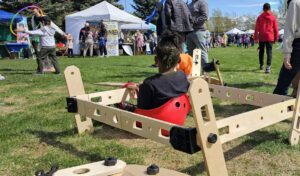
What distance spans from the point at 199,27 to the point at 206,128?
568 centimetres

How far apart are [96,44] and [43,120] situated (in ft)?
58.9

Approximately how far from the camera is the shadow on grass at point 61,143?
3.73 meters

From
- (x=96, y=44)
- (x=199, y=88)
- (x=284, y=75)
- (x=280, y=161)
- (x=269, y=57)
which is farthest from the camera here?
(x=96, y=44)

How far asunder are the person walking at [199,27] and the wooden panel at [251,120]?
13.8ft

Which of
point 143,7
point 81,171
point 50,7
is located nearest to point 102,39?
point 50,7

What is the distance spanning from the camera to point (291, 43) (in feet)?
14.6

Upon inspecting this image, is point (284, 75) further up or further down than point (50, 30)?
further down

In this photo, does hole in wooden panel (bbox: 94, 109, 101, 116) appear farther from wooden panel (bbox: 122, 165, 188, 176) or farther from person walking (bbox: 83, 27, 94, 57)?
person walking (bbox: 83, 27, 94, 57)

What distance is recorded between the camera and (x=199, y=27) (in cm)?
795

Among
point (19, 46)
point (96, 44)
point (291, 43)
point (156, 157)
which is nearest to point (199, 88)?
point (156, 157)

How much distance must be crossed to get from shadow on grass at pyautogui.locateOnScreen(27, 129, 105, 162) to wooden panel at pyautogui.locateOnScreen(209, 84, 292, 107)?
2.00 m

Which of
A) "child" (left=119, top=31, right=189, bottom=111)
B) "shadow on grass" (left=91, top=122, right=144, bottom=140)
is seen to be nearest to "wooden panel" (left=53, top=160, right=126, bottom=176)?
"child" (left=119, top=31, right=189, bottom=111)

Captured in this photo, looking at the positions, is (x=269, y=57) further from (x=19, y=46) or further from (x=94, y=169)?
(x=19, y=46)

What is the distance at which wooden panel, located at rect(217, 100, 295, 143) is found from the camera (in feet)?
9.64
